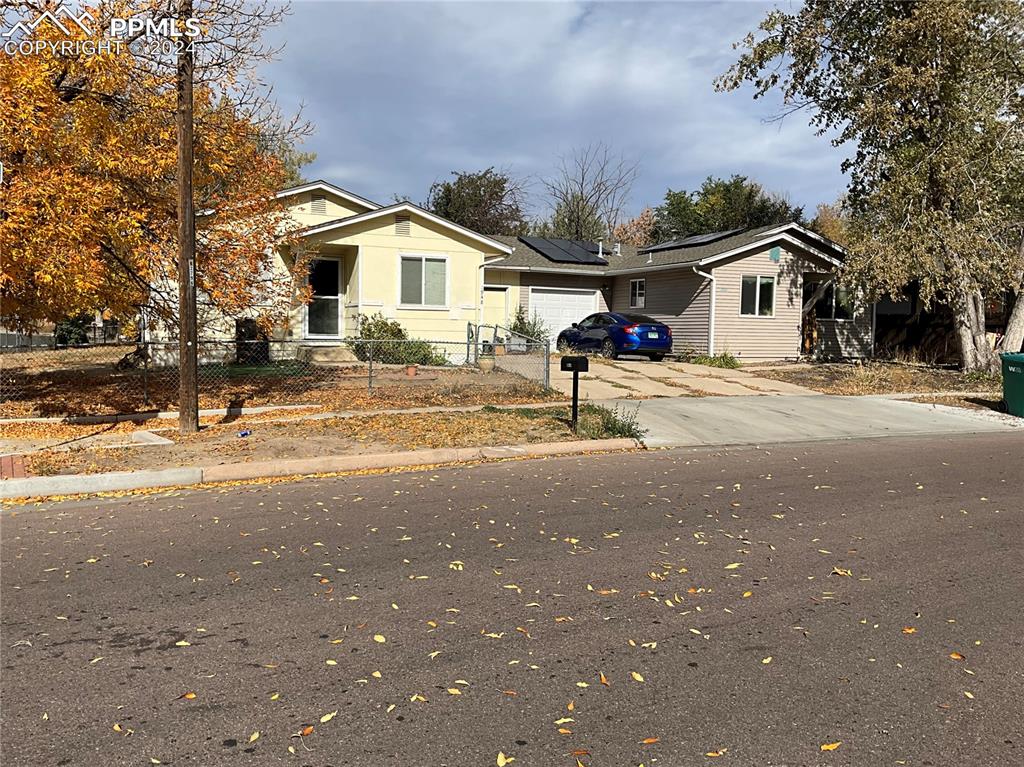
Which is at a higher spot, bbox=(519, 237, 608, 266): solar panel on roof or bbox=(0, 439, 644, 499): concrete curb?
bbox=(519, 237, 608, 266): solar panel on roof

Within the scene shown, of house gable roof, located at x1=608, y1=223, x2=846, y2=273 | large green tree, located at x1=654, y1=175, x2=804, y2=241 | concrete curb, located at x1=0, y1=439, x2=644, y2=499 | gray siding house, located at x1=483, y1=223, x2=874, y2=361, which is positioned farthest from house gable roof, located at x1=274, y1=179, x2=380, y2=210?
large green tree, located at x1=654, y1=175, x2=804, y2=241

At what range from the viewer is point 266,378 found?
1548 cm

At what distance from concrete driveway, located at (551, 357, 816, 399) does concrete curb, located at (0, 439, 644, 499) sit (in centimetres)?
462

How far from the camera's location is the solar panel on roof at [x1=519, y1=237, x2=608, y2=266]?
2636cm

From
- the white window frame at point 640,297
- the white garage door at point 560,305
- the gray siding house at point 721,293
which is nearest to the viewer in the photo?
the gray siding house at point 721,293

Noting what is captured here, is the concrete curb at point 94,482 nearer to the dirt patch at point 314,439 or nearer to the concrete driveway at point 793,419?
the dirt patch at point 314,439

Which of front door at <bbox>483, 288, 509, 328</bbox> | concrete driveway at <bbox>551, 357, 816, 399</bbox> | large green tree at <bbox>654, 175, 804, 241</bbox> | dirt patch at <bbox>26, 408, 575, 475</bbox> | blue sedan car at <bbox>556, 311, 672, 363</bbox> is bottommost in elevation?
dirt patch at <bbox>26, 408, 575, 475</bbox>

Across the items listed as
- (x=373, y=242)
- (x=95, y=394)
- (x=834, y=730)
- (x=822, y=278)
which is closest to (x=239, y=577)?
(x=834, y=730)

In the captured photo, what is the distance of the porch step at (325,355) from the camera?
1862 cm

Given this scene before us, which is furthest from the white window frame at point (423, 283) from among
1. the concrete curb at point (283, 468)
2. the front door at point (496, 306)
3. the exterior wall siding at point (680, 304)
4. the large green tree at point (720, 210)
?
the large green tree at point (720, 210)

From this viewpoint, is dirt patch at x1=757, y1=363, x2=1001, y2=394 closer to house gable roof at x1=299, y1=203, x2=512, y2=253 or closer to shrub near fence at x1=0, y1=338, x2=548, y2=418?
shrub near fence at x1=0, y1=338, x2=548, y2=418

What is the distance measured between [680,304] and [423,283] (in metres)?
8.68

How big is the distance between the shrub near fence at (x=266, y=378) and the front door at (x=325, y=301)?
0.97 m

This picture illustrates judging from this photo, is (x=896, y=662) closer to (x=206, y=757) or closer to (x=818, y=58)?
(x=206, y=757)
